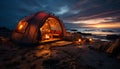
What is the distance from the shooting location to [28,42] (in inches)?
529

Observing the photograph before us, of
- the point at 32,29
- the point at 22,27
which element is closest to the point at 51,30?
the point at 22,27

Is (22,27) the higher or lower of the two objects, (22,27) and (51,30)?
the higher

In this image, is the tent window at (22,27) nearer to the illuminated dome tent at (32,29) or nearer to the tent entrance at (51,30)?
the illuminated dome tent at (32,29)

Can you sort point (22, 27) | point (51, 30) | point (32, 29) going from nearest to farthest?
point (32, 29) < point (22, 27) < point (51, 30)

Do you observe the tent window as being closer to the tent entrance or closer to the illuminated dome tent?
the illuminated dome tent

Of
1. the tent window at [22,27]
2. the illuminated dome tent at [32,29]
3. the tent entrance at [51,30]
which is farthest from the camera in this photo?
the tent entrance at [51,30]

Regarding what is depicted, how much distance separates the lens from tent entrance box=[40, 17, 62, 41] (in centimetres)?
1761

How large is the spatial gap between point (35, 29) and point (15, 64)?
6583 millimetres

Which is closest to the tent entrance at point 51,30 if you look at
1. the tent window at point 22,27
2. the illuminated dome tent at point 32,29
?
the illuminated dome tent at point 32,29

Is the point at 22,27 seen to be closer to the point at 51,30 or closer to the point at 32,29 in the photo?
the point at 32,29

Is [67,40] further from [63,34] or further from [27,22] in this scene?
[27,22]

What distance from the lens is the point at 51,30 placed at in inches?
779

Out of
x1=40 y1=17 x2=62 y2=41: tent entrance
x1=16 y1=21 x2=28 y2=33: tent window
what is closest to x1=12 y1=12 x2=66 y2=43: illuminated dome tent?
x1=16 y1=21 x2=28 y2=33: tent window

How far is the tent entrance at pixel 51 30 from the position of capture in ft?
57.8
